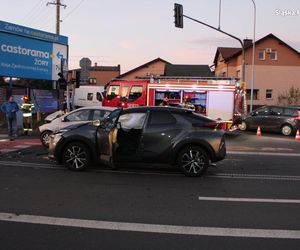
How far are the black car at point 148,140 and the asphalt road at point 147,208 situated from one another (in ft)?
1.22

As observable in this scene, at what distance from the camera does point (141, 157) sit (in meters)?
10.3

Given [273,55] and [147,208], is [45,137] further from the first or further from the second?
[273,55]

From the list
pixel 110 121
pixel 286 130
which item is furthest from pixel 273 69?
pixel 110 121

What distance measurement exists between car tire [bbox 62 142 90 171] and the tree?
46.9 m

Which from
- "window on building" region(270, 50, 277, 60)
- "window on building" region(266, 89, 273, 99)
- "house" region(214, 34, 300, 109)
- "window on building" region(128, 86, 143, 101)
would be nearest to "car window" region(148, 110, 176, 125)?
"window on building" region(128, 86, 143, 101)

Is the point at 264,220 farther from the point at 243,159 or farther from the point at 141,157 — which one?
the point at 243,159

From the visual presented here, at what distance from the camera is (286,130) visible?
24109 mm

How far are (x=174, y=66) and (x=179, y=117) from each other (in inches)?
1611

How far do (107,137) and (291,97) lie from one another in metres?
47.9

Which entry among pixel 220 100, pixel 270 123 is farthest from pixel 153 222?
pixel 270 123

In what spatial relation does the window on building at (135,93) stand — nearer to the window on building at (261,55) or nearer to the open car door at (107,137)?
the open car door at (107,137)

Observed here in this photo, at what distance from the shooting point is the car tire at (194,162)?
10.2 m

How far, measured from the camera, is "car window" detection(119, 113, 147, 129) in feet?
34.4

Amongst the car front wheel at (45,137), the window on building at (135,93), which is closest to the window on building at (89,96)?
the window on building at (135,93)
